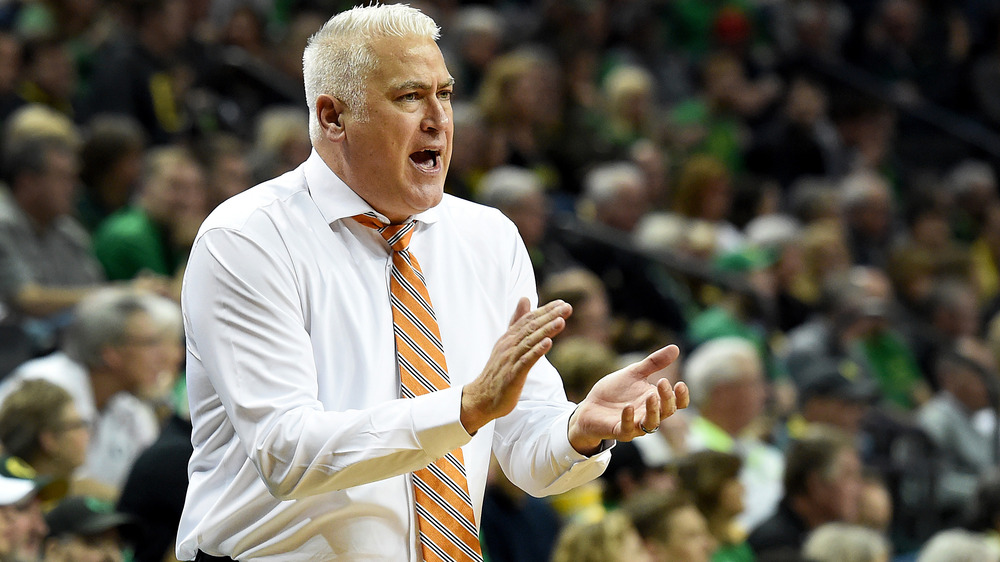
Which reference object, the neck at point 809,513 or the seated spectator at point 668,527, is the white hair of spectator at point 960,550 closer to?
the neck at point 809,513

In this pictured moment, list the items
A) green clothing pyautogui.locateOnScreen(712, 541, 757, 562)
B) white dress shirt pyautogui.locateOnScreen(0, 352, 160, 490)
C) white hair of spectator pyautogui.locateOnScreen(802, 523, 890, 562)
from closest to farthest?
white dress shirt pyautogui.locateOnScreen(0, 352, 160, 490), white hair of spectator pyautogui.locateOnScreen(802, 523, 890, 562), green clothing pyautogui.locateOnScreen(712, 541, 757, 562)

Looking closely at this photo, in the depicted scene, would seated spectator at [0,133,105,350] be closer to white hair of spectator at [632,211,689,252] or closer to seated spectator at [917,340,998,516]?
white hair of spectator at [632,211,689,252]

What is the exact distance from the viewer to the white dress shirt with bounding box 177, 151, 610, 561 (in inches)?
80.1

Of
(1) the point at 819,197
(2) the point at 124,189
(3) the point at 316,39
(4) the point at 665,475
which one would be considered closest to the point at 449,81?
(3) the point at 316,39

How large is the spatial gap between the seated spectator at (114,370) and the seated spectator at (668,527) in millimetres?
1608

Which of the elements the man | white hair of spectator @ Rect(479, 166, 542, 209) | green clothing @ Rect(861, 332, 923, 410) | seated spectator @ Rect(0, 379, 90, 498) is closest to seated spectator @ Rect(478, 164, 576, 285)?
white hair of spectator @ Rect(479, 166, 542, 209)

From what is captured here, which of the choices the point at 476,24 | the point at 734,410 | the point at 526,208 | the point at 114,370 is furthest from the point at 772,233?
the point at 114,370

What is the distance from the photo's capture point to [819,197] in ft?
28.6

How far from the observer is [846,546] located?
4.69 meters

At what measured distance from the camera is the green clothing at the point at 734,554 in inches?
188

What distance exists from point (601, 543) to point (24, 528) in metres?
1.55

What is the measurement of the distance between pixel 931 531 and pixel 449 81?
4562 millimetres

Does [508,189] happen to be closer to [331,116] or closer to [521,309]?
[331,116]

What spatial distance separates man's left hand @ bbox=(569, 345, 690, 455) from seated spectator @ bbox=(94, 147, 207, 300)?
3.86m
